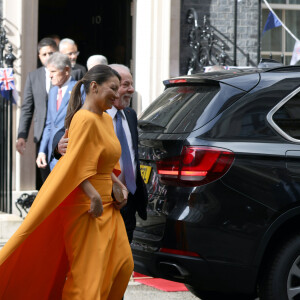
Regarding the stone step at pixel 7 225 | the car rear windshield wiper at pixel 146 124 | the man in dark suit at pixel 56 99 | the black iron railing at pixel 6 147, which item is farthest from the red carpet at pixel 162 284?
the black iron railing at pixel 6 147

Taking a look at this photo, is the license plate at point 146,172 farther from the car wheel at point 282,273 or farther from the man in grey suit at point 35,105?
the man in grey suit at point 35,105

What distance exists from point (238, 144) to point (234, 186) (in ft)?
0.93

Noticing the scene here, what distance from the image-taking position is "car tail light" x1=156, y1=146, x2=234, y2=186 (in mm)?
5793

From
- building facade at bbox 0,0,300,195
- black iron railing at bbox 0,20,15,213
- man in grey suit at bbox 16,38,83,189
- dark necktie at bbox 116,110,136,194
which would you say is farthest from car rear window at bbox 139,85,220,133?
building facade at bbox 0,0,300,195

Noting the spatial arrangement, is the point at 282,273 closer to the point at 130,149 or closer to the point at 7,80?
the point at 130,149

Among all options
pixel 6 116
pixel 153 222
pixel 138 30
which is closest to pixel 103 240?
pixel 153 222

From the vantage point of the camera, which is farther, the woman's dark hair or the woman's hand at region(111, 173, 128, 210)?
the woman's hand at region(111, 173, 128, 210)

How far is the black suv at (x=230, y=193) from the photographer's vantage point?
18.9 ft

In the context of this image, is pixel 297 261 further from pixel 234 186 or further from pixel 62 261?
pixel 62 261

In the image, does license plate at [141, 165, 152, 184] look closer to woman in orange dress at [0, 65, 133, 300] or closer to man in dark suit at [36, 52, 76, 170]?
woman in orange dress at [0, 65, 133, 300]

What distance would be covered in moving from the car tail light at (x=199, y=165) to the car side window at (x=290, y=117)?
0.46 m

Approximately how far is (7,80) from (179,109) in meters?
4.92

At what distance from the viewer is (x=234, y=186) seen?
5781 mm

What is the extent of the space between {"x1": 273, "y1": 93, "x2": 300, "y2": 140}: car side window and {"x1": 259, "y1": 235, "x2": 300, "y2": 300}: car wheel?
0.70 meters
